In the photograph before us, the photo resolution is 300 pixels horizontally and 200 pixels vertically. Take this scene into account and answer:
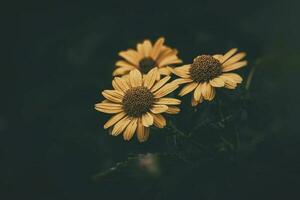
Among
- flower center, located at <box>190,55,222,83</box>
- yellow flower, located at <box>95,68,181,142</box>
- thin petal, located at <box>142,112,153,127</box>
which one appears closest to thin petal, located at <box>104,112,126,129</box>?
yellow flower, located at <box>95,68,181,142</box>

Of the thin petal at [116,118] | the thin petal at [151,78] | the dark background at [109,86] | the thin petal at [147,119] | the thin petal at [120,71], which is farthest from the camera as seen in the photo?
the dark background at [109,86]

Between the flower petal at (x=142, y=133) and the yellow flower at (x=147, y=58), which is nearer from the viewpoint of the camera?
the flower petal at (x=142, y=133)

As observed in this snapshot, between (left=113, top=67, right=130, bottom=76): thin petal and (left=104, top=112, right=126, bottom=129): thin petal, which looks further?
(left=113, top=67, right=130, bottom=76): thin petal

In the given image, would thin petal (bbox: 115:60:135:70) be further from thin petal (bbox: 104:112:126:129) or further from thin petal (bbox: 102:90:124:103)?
thin petal (bbox: 104:112:126:129)

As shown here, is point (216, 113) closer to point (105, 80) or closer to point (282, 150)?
point (282, 150)

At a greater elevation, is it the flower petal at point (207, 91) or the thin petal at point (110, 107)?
the thin petal at point (110, 107)

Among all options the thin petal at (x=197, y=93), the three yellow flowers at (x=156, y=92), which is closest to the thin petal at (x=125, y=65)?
the three yellow flowers at (x=156, y=92)

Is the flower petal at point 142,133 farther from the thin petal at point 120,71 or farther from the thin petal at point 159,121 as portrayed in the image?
the thin petal at point 120,71
